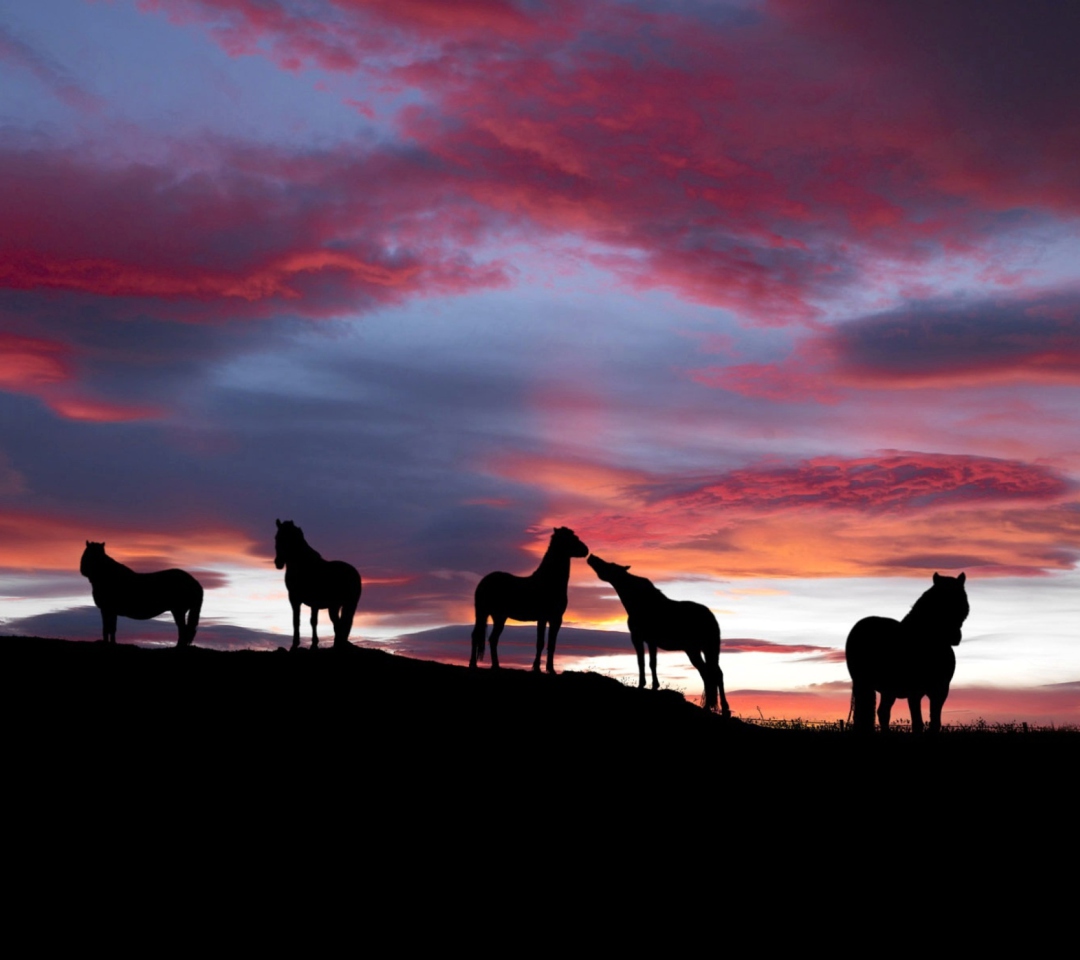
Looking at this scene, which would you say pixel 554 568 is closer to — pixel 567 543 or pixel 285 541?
pixel 567 543

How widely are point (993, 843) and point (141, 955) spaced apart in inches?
414

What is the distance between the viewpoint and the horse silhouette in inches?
1009

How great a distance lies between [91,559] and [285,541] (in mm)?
4900

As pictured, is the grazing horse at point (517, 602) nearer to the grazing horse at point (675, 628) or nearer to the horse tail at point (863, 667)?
the grazing horse at point (675, 628)

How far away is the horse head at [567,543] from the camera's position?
26.5 metres

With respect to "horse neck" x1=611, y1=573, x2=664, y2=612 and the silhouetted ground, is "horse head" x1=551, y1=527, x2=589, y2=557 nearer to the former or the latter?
"horse neck" x1=611, y1=573, x2=664, y2=612

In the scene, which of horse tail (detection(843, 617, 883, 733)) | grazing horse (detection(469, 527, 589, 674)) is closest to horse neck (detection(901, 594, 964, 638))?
horse tail (detection(843, 617, 883, 733))

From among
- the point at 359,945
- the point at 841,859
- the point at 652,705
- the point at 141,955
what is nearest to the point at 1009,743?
the point at 652,705

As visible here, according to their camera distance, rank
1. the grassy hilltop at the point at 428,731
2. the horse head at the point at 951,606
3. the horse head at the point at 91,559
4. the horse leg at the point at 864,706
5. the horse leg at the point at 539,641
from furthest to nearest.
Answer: the horse head at the point at 91,559 < the horse leg at the point at 539,641 < the horse leg at the point at 864,706 < the horse head at the point at 951,606 < the grassy hilltop at the point at 428,731

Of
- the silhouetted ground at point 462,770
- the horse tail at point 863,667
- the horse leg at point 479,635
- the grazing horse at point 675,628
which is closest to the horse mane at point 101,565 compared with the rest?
the silhouetted ground at point 462,770

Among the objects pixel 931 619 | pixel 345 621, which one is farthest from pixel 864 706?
pixel 345 621

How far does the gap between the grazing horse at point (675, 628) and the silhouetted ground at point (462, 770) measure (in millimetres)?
3408

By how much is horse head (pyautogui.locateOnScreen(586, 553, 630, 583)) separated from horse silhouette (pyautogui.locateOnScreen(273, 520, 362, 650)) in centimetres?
583

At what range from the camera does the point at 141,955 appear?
35.7 ft
